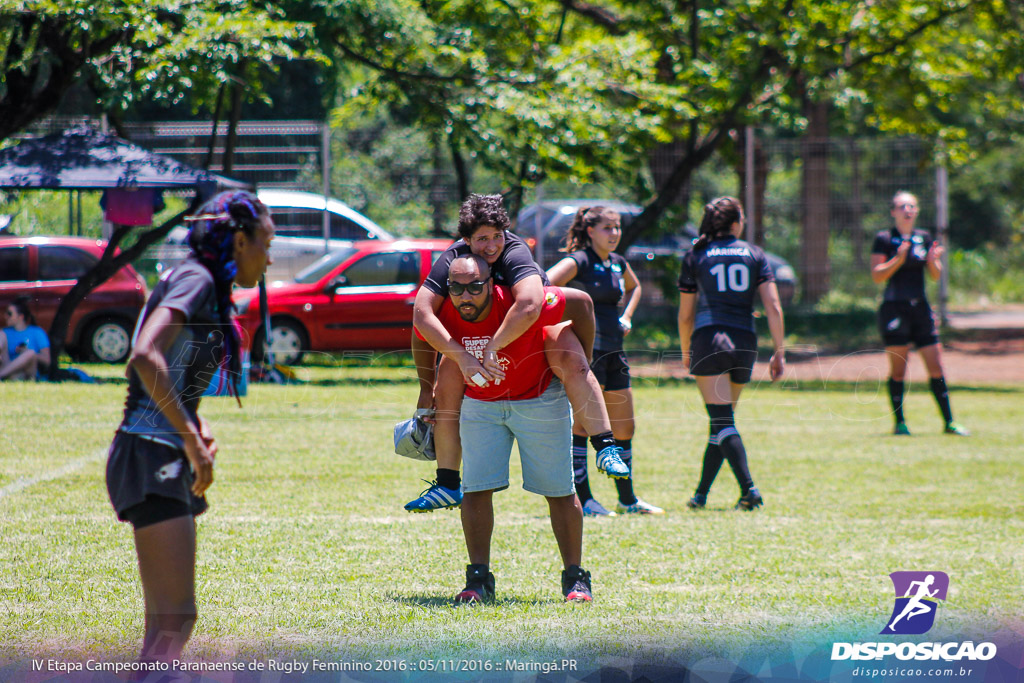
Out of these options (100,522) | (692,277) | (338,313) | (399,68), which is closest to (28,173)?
(338,313)

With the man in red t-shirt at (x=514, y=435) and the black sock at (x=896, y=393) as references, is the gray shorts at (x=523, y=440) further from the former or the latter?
the black sock at (x=896, y=393)

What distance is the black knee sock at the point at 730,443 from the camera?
23.4 feet

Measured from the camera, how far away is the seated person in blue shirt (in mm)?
11680

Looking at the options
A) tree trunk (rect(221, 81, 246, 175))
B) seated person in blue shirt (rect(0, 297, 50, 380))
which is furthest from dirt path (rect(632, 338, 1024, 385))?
seated person in blue shirt (rect(0, 297, 50, 380))

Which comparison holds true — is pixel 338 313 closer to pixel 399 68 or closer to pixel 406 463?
pixel 399 68

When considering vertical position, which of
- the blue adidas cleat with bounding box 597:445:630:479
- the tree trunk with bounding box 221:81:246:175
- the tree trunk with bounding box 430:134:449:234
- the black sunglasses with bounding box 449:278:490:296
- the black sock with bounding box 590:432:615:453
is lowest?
the blue adidas cleat with bounding box 597:445:630:479

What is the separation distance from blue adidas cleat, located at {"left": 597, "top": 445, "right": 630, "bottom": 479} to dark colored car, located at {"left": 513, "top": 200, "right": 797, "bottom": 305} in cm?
1153

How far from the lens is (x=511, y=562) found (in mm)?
5703

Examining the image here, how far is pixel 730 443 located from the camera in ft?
23.4
